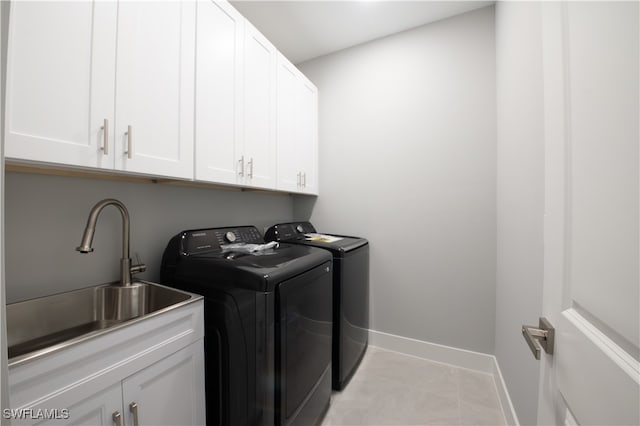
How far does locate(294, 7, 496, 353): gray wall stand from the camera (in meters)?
1.95

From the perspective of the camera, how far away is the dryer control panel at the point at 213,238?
1363mm

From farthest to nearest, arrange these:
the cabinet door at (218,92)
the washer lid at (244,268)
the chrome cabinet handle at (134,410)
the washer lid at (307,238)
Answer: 1. the washer lid at (307,238)
2. the cabinet door at (218,92)
3. the washer lid at (244,268)
4. the chrome cabinet handle at (134,410)

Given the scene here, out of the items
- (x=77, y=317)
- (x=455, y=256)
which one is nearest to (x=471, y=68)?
(x=455, y=256)

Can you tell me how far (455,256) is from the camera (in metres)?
2.02

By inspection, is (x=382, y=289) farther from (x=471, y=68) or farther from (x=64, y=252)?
(x=64, y=252)

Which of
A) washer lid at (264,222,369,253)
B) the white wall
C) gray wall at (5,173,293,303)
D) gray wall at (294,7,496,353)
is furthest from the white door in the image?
gray wall at (5,173,293,303)

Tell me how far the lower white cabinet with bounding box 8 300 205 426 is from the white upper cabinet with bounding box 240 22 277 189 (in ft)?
3.01

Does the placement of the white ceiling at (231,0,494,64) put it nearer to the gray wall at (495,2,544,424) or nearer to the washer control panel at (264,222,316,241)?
the gray wall at (495,2,544,424)

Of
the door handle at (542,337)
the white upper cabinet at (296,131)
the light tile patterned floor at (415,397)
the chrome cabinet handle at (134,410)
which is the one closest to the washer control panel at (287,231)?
the white upper cabinet at (296,131)

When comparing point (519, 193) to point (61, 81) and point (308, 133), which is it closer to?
point (308, 133)

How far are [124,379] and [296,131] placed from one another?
1.90m

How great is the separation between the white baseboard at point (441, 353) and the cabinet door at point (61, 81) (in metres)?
2.38

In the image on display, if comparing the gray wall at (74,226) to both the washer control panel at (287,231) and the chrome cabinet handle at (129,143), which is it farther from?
the washer control panel at (287,231)

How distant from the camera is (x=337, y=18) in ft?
6.59
